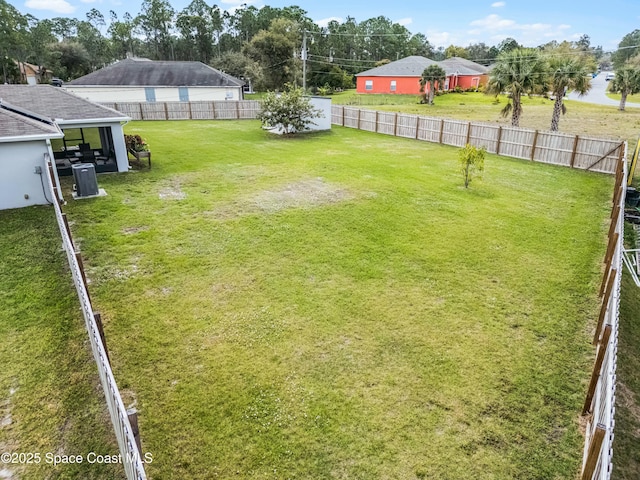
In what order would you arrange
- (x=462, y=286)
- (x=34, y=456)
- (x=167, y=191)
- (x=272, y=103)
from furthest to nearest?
(x=272, y=103), (x=167, y=191), (x=462, y=286), (x=34, y=456)

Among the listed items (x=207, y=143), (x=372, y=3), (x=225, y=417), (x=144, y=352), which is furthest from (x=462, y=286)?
→ (x=372, y=3)

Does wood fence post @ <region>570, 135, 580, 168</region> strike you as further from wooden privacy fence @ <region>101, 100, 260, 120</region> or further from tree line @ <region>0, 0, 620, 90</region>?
tree line @ <region>0, 0, 620, 90</region>

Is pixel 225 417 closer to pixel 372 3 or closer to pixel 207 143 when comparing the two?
pixel 207 143

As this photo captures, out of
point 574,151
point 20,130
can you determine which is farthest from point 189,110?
point 574,151

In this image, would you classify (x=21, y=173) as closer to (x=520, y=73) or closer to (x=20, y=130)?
(x=20, y=130)

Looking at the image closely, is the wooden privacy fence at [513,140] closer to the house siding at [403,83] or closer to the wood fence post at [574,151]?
the wood fence post at [574,151]

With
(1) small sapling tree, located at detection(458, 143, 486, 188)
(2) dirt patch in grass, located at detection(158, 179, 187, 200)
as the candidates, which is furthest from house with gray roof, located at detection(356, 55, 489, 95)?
(2) dirt patch in grass, located at detection(158, 179, 187, 200)
